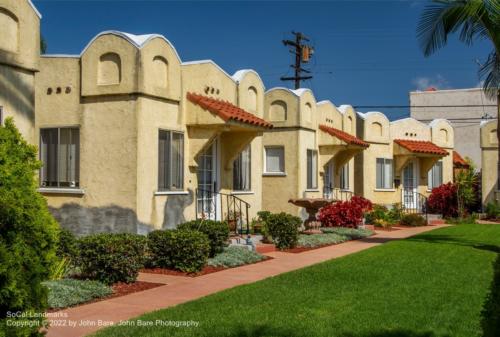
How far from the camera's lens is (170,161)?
14.8 m

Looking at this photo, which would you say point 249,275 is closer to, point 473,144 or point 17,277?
point 17,277

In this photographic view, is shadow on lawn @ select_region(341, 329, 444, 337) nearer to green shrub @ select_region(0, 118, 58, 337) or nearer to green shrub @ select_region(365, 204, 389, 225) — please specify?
green shrub @ select_region(0, 118, 58, 337)

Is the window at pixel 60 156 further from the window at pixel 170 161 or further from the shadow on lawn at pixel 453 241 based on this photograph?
the shadow on lawn at pixel 453 241

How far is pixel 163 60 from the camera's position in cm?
1457

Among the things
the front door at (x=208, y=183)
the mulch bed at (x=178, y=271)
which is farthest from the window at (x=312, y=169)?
the mulch bed at (x=178, y=271)

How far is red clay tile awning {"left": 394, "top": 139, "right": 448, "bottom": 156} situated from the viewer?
94.8ft

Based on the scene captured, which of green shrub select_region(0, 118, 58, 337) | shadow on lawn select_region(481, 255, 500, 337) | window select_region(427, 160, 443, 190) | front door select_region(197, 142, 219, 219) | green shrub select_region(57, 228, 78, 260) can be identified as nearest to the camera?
shadow on lawn select_region(481, 255, 500, 337)

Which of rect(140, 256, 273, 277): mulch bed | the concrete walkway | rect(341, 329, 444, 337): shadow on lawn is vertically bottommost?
rect(341, 329, 444, 337): shadow on lawn

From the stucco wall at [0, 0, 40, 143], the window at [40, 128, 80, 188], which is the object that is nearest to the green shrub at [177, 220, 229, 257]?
the window at [40, 128, 80, 188]

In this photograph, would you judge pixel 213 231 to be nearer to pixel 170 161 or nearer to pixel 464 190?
pixel 170 161

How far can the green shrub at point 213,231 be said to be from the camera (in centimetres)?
1294

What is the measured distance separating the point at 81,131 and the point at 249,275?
5590 mm

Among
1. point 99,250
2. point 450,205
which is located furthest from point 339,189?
point 99,250

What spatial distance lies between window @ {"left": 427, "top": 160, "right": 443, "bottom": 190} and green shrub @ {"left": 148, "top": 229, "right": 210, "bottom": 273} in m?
22.6
